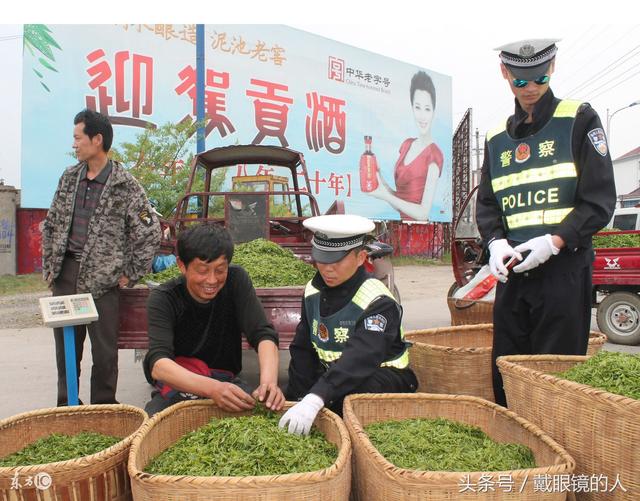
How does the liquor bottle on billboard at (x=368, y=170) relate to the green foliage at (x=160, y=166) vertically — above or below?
above

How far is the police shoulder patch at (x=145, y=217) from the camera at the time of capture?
3.45 m

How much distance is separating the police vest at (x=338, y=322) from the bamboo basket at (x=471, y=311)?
2.16 metres

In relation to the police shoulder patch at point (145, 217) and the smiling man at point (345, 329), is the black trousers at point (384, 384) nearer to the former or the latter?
the smiling man at point (345, 329)

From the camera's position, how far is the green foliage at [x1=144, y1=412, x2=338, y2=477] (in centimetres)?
169

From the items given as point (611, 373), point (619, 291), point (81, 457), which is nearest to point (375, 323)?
point (611, 373)

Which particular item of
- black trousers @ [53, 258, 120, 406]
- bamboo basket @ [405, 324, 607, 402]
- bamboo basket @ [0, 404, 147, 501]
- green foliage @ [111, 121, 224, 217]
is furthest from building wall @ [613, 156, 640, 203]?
bamboo basket @ [0, 404, 147, 501]

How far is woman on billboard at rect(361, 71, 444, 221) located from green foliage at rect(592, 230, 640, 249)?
47.0 ft

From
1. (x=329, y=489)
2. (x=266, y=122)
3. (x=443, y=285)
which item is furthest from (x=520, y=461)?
(x=266, y=122)

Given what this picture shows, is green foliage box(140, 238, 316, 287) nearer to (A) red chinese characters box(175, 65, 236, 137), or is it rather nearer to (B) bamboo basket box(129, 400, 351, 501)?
(B) bamboo basket box(129, 400, 351, 501)

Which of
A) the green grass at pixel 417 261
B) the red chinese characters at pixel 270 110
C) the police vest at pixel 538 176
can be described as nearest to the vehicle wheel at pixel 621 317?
the police vest at pixel 538 176

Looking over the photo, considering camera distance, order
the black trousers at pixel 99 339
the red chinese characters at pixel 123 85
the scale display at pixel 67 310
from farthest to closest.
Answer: the red chinese characters at pixel 123 85
the black trousers at pixel 99 339
the scale display at pixel 67 310

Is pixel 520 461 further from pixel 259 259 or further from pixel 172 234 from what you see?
pixel 172 234

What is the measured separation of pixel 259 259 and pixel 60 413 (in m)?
1.98

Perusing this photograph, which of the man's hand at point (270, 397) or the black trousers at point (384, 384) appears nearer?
the man's hand at point (270, 397)
